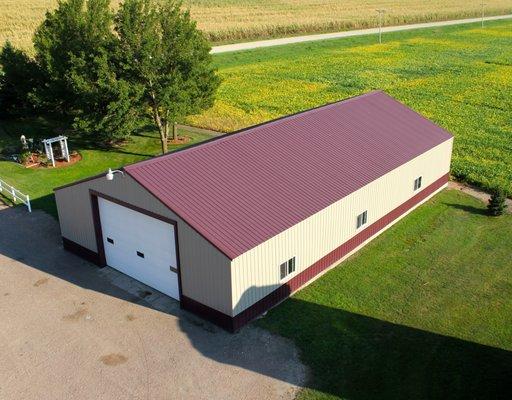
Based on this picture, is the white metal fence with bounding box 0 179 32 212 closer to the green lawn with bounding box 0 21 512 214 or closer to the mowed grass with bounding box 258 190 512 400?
the green lawn with bounding box 0 21 512 214

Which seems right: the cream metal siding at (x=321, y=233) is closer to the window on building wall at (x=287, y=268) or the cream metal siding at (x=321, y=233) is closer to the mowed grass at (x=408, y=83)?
the window on building wall at (x=287, y=268)

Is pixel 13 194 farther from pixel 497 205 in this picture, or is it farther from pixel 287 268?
pixel 497 205

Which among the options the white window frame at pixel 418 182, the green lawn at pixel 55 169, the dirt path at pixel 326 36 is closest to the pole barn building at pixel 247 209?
the white window frame at pixel 418 182

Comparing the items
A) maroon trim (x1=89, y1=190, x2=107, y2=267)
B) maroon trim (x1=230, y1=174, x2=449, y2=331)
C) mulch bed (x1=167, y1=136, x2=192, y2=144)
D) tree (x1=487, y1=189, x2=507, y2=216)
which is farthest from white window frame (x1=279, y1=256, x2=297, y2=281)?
mulch bed (x1=167, y1=136, x2=192, y2=144)

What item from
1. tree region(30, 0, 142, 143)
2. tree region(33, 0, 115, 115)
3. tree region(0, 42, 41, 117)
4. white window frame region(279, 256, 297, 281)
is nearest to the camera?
white window frame region(279, 256, 297, 281)

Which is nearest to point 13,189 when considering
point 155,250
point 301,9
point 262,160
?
point 155,250
